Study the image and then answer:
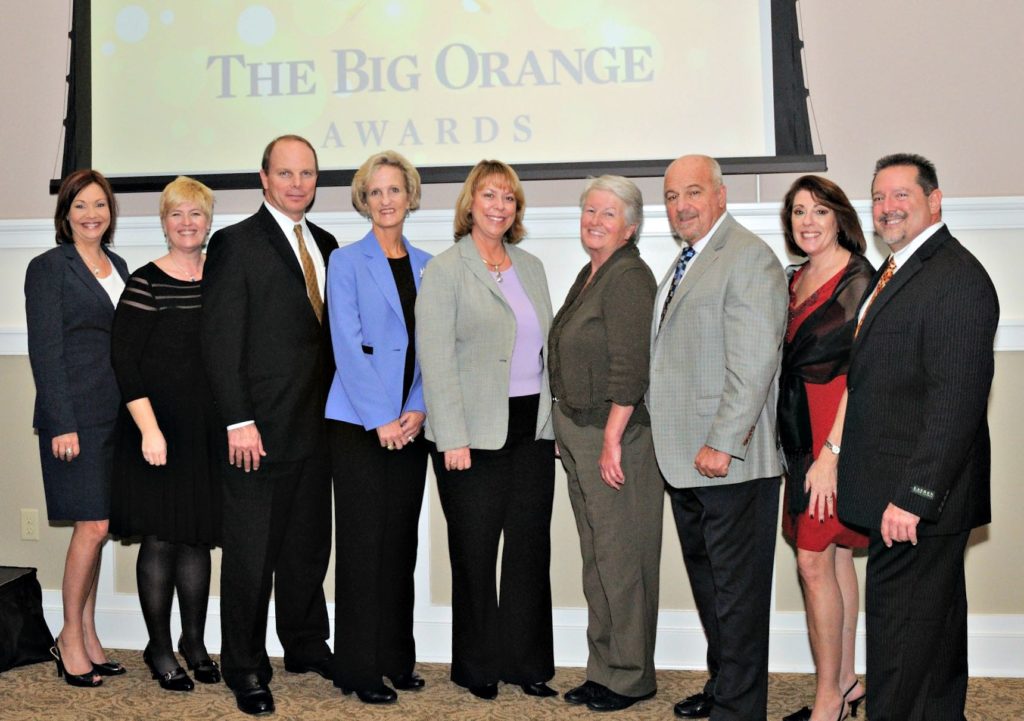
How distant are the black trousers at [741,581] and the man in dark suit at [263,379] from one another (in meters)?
1.29

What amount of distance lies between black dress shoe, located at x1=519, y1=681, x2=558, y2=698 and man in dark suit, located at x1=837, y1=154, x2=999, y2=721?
113cm

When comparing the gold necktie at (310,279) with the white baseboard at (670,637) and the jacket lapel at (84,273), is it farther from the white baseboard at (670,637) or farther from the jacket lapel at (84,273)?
the white baseboard at (670,637)

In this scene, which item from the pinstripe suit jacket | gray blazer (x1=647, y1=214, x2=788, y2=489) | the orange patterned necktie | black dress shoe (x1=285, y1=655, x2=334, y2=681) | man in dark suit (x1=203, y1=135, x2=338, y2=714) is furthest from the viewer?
black dress shoe (x1=285, y1=655, x2=334, y2=681)

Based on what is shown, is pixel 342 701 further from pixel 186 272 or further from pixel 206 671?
pixel 186 272

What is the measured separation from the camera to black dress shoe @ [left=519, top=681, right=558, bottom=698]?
3.21 meters

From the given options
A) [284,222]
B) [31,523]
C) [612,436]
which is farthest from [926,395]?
[31,523]

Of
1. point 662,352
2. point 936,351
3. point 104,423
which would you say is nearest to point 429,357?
point 662,352

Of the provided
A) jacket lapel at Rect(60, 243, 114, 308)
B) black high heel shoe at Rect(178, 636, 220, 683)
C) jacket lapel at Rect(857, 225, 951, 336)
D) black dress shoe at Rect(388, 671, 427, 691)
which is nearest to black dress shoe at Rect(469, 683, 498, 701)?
black dress shoe at Rect(388, 671, 427, 691)

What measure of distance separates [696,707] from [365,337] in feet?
5.16

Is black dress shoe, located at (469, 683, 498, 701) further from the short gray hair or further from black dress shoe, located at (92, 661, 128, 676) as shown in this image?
the short gray hair

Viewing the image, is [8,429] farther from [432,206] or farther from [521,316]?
[521,316]

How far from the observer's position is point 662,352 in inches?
112

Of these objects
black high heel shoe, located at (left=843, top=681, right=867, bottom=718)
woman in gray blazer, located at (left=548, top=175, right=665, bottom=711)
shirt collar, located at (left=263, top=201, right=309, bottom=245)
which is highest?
shirt collar, located at (left=263, top=201, right=309, bottom=245)

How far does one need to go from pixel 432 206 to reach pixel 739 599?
1830 millimetres
